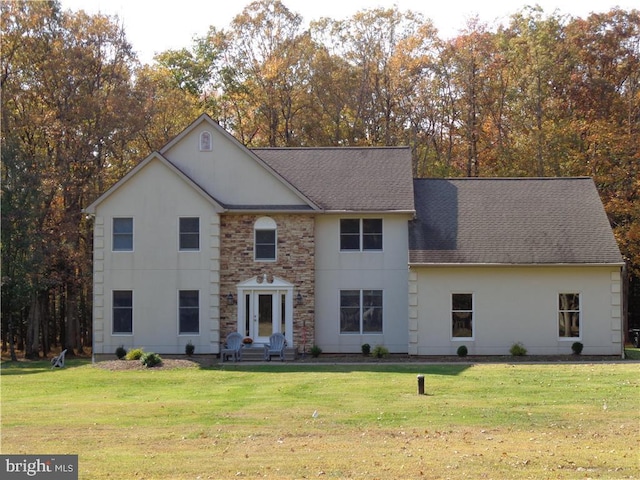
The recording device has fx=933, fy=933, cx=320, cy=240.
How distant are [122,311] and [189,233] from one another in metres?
3.58

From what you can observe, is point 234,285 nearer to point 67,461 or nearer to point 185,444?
point 185,444

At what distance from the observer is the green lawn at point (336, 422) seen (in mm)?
13445

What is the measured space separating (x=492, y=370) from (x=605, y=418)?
354 inches

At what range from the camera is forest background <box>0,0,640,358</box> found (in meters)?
39.5

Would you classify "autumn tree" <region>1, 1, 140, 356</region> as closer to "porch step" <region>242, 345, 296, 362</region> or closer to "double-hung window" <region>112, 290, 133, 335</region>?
"double-hung window" <region>112, 290, 133, 335</region>

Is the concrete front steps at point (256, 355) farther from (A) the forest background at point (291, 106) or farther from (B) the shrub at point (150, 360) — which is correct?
(A) the forest background at point (291, 106)

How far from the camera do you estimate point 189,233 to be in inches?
1265

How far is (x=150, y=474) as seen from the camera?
1304cm

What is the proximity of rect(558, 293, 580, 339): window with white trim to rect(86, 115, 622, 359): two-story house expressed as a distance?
5 cm

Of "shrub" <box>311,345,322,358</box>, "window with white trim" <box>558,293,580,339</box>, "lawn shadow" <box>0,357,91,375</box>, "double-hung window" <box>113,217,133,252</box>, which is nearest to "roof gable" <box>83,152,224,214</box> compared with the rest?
"double-hung window" <box>113,217,133,252</box>

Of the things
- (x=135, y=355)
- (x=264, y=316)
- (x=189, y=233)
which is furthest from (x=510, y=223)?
(x=135, y=355)

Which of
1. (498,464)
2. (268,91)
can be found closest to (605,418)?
(498,464)

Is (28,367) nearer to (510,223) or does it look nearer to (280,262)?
(280,262)

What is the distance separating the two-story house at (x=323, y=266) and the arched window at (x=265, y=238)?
1.9 inches
